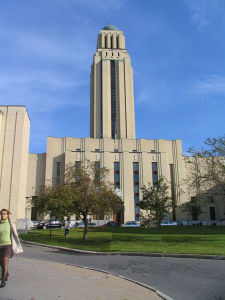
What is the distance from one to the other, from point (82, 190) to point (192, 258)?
471 inches

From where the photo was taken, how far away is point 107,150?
73.2m

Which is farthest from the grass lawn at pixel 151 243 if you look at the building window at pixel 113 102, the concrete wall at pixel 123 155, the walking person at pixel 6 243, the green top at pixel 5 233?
the building window at pixel 113 102

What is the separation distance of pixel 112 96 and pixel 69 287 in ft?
266

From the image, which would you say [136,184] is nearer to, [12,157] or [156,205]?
[12,157]

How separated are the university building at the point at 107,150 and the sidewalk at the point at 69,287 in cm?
4237

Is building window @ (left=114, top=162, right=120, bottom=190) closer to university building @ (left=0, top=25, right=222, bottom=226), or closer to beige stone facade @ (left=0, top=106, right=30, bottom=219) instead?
university building @ (left=0, top=25, right=222, bottom=226)

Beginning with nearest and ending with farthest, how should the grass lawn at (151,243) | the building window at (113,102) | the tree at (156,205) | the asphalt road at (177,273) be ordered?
the asphalt road at (177,273) < the grass lawn at (151,243) < the tree at (156,205) < the building window at (113,102)

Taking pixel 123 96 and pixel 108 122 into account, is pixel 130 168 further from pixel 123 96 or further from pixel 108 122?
pixel 123 96

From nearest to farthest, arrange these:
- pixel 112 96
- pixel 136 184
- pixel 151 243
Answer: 1. pixel 151 243
2. pixel 136 184
3. pixel 112 96

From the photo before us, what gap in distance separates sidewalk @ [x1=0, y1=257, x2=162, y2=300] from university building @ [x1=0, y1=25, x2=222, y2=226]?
1668 inches

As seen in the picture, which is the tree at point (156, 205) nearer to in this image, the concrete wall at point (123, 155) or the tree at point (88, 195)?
the tree at point (88, 195)

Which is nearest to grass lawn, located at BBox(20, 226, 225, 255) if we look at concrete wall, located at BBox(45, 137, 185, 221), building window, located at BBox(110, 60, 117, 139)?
concrete wall, located at BBox(45, 137, 185, 221)

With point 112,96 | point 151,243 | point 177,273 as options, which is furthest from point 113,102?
point 177,273

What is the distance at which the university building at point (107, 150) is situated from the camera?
50353mm
